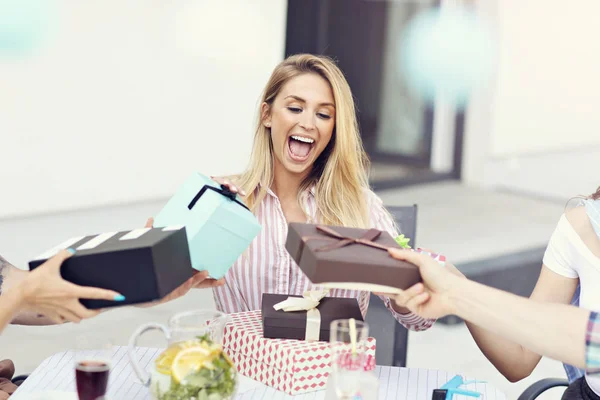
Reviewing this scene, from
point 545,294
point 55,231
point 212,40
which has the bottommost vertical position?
point 55,231

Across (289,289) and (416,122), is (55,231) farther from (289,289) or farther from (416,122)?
(416,122)

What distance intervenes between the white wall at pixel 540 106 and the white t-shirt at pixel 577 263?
623cm

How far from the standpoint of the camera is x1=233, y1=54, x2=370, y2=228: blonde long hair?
251 cm

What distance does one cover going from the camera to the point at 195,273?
1938 mm

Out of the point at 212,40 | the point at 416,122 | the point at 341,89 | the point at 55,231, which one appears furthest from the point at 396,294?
the point at 416,122

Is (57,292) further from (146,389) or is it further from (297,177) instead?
(297,177)

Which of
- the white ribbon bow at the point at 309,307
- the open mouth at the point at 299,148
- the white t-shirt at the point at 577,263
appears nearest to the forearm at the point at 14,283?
the white ribbon bow at the point at 309,307

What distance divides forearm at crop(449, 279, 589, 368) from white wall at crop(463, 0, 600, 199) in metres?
6.63

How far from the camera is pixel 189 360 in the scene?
147 cm

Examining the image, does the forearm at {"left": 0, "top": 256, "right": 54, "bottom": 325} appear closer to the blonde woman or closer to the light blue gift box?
the light blue gift box

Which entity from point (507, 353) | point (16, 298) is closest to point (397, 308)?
point (507, 353)

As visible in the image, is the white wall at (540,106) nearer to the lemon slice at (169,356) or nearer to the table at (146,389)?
the table at (146,389)

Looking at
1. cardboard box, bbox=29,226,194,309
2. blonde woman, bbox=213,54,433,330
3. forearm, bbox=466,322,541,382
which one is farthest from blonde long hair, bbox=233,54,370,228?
cardboard box, bbox=29,226,194,309

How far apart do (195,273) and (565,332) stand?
2.69 ft
